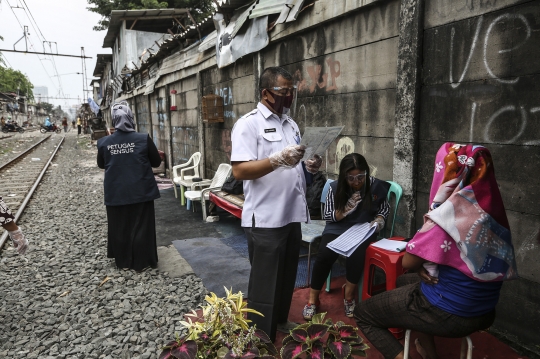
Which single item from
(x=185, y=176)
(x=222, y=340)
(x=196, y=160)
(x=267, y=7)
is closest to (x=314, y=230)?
(x=222, y=340)

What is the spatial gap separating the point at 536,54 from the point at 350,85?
1.91 meters

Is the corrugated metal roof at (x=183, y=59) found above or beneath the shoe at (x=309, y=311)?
above

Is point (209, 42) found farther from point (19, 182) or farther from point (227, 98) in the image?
point (19, 182)

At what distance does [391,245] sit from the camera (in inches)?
120

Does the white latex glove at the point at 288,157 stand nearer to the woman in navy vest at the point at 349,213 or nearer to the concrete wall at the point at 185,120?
the woman in navy vest at the point at 349,213

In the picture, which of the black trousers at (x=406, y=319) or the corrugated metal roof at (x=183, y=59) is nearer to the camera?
the black trousers at (x=406, y=319)

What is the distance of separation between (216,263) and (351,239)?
2.13 meters

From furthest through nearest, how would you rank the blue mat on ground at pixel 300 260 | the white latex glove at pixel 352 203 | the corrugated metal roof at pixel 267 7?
the corrugated metal roof at pixel 267 7 → the blue mat on ground at pixel 300 260 → the white latex glove at pixel 352 203

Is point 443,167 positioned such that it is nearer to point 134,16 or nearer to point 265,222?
point 265,222

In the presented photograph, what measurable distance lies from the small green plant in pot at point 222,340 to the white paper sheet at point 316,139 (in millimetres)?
1069

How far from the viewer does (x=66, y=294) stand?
3.93m

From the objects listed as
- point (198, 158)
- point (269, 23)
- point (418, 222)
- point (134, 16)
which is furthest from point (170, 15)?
point (418, 222)

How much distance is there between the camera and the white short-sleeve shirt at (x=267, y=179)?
7.73 feet

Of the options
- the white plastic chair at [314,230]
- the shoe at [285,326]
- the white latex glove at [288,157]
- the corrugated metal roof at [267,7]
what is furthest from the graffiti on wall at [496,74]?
the corrugated metal roof at [267,7]
